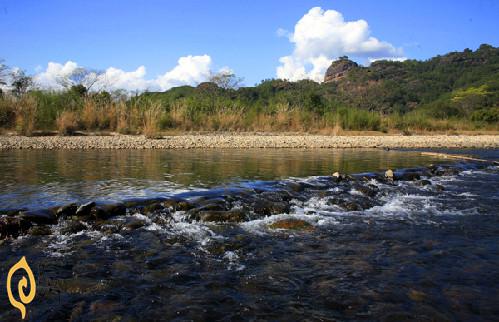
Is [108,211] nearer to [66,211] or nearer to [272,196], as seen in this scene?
[66,211]

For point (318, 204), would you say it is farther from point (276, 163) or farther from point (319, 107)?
point (319, 107)

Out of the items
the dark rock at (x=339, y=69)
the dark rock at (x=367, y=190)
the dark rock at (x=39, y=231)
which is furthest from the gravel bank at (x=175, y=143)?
the dark rock at (x=339, y=69)

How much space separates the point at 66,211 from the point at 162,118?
18.8 meters

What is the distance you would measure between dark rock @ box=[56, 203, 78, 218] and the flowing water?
0.64 ft

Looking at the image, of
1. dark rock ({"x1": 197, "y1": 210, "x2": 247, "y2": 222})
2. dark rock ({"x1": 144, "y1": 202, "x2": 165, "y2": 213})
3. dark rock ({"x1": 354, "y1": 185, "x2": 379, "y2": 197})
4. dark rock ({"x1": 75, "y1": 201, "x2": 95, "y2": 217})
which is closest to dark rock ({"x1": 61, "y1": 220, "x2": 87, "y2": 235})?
dark rock ({"x1": 75, "y1": 201, "x2": 95, "y2": 217})

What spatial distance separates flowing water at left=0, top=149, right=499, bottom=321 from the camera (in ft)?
10.3

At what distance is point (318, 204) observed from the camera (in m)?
6.88

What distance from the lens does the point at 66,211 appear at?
5.51 meters

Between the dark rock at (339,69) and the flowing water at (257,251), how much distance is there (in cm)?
8118

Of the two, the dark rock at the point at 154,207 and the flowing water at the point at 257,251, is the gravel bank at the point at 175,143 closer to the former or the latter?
the flowing water at the point at 257,251

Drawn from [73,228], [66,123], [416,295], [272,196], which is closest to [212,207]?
[272,196]

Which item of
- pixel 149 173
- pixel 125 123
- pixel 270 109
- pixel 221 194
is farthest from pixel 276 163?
pixel 270 109

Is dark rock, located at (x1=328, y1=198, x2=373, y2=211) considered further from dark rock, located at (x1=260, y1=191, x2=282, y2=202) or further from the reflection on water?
the reflection on water

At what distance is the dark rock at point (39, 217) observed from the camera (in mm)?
5047
